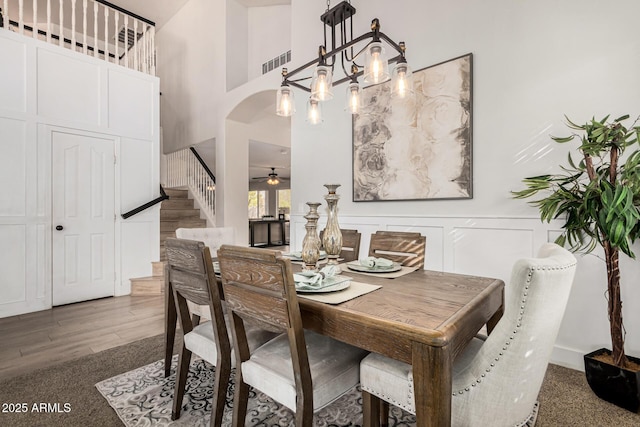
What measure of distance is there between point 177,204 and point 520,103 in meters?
5.51

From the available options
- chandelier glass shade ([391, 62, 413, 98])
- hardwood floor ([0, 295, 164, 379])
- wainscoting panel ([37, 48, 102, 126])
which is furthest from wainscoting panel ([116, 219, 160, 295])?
chandelier glass shade ([391, 62, 413, 98])

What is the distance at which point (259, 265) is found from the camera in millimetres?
1188

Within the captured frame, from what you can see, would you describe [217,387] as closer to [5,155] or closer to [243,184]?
[5,155]

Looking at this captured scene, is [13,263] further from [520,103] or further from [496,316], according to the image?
[520,103]

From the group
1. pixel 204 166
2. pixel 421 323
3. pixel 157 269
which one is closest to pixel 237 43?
pixel 204 166

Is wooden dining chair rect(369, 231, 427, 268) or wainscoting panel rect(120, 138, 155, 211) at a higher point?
wainscoting panel rect(120, 138, 155, 211)

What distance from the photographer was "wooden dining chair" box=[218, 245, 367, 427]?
1133 millimetres

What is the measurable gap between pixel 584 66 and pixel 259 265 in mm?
2498

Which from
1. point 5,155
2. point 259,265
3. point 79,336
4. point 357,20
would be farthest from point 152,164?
point 259,265

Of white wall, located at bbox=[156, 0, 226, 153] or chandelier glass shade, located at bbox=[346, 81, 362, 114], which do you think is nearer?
chandelier glass shade, located at bbox=[346, 81, 362, 114]

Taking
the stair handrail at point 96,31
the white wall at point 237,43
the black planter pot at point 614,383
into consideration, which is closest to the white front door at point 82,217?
the stair handrail at point 96,31

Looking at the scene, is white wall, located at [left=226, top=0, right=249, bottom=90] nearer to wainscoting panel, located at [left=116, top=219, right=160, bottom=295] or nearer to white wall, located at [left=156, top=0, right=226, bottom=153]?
white wall, located at [left=156, top=0, right=226, bottom=153]

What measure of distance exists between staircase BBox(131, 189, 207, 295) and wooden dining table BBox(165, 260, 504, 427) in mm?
3549

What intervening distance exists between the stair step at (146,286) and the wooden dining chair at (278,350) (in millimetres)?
3281
